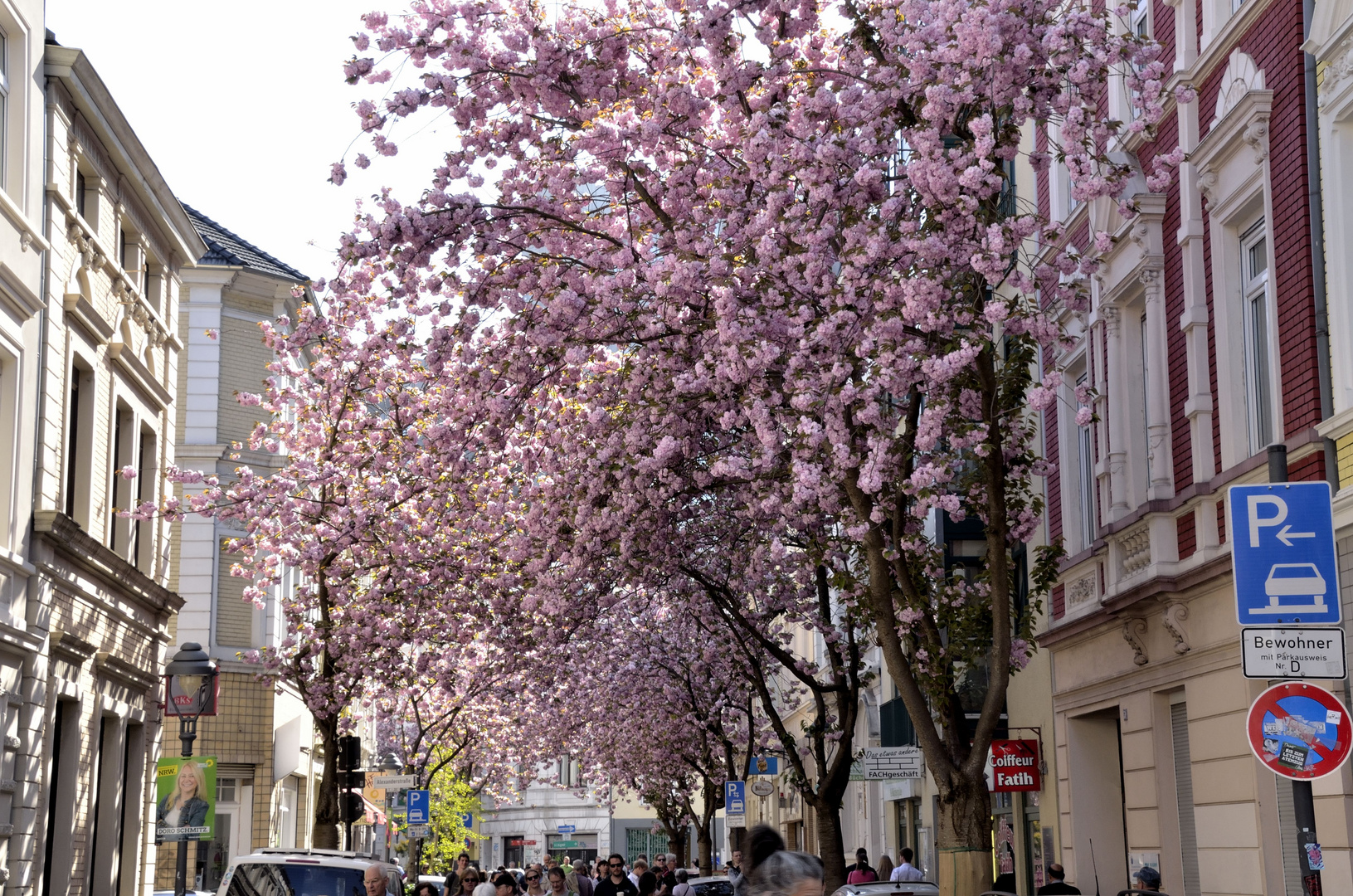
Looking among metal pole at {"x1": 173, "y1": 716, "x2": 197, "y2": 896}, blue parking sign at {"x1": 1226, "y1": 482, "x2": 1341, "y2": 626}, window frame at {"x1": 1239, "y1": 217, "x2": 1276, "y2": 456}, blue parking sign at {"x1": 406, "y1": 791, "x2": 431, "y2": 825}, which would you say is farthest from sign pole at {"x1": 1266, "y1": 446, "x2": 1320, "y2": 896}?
blue parking sign at {"x1": 406, "y1": 791, "x2": 431, "y2": 825}

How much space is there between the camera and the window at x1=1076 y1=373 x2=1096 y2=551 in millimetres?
20500

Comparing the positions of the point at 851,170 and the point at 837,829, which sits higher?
the point at 851,170

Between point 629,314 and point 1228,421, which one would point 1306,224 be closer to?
point 1228,421

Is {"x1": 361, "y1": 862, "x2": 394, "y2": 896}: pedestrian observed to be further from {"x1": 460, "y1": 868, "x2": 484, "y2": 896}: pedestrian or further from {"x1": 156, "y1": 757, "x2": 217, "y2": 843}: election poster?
{"x1": 460, "y1": 868, "x2": 484, "y2": 896}: pedestrian

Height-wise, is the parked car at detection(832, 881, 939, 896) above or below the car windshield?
below

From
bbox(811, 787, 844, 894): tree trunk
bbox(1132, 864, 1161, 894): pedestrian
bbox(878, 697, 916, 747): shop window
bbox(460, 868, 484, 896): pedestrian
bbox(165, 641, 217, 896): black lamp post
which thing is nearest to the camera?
bbox(1132, 864, 1161, 894): pedestrian

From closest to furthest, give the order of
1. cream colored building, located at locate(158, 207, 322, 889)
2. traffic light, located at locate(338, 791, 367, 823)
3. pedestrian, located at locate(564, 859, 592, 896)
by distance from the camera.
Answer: pedestrian, located at locate(564, 859, 592, 896), traffic light, located at locate(338, 791, 367, 823), cream colored building, located at locate(158, 207, 322, 889)

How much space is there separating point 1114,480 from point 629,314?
20.1ft

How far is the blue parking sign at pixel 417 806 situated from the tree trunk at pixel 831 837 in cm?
1468

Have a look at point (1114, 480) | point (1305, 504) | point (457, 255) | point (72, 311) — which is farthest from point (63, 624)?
point (1305, 504)

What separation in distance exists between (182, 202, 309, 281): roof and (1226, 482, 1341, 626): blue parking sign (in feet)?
102

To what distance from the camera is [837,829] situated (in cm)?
2358

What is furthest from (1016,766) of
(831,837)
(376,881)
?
(376,881)

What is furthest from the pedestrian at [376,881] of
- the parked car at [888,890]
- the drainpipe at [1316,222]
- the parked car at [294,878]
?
the drainpipe at [1316,222]
